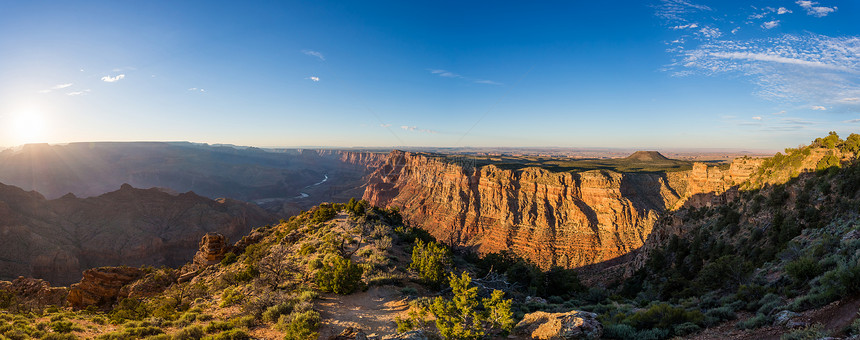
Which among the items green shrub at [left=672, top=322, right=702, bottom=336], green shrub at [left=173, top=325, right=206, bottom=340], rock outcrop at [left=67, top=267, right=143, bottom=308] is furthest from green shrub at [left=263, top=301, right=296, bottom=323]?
rock outcrop at [left=67, top=267, right=143, bottom=308]

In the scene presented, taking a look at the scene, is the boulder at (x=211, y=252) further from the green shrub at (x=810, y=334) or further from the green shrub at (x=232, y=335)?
the green shrub at (x=810, y=334)

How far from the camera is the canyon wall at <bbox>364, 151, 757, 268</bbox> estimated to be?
53.3 meters

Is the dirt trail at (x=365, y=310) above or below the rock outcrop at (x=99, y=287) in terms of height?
above

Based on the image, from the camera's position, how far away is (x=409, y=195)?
319ft

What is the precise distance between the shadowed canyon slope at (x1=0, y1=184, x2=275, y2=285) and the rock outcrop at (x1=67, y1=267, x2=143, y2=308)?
116 feet

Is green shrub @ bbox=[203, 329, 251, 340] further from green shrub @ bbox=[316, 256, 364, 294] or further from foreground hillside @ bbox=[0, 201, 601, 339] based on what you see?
green shrub @ bbox=[316, 256, 364, 294]

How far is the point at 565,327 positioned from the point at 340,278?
10898 mm

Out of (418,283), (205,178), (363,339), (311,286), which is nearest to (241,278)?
(311,286)

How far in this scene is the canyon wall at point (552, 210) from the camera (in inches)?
2099

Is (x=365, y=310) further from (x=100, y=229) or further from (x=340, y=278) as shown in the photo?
(x=100, y=229)

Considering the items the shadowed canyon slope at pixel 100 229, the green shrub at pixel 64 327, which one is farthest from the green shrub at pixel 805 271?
the shadowed canyon slope at pixel 100 229

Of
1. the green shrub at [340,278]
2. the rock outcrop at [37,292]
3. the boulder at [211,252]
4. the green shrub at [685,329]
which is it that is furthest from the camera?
the boulder at [211,252]

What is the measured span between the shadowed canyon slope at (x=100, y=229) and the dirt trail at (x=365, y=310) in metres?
59.2

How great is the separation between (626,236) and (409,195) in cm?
6013
